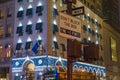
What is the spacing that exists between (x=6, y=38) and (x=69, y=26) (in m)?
41.7

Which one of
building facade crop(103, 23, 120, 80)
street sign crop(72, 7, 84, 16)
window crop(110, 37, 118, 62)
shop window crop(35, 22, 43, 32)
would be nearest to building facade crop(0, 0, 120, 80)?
shop window crop(35, 22, 43, 32)

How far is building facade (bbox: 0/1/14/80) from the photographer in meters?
48.6

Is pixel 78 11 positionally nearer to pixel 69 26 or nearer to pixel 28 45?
pixel 69 26

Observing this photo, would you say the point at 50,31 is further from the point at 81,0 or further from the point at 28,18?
the point at 81,0

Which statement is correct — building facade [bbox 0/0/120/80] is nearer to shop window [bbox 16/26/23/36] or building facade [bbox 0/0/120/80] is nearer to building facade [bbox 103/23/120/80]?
shop window [bbox 16/26/23/36]

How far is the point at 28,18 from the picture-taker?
46.2 meters

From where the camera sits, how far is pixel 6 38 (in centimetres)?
4962

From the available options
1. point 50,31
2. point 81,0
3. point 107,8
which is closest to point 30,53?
point 50,31

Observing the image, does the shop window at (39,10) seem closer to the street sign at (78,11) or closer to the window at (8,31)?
the window at (8,31)

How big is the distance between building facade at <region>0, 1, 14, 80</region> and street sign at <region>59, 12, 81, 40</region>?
129 ft

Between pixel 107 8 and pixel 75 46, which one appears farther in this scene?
pixel 107 8

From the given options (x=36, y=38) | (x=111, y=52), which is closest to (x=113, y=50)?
(x=111, y=52)

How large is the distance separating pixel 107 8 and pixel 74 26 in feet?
235

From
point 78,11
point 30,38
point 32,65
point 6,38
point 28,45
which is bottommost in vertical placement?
point 32,65
